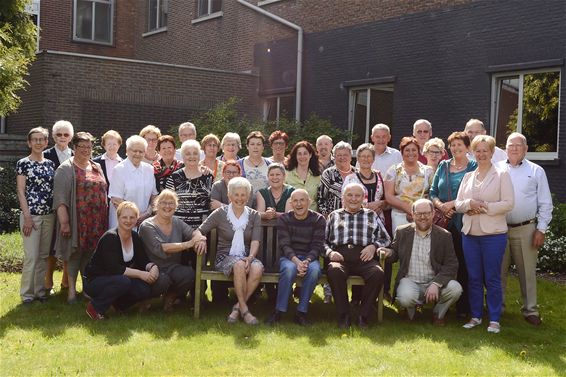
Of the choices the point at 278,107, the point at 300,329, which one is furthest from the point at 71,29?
the point at 300,329

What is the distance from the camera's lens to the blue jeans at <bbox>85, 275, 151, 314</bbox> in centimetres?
674

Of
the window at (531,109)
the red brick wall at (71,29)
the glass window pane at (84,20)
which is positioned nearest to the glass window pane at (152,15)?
the red brick wall at (71,29)

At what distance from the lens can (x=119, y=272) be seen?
6816 millimetres

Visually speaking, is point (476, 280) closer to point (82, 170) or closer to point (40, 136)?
point (82, 170)

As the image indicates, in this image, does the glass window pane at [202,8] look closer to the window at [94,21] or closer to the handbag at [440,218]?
the window at [94,21]

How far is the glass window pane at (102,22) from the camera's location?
75.6 ft

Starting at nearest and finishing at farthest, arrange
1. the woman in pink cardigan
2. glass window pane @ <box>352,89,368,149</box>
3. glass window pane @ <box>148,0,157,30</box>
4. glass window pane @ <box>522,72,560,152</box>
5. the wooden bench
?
the woman in pink cardigan, the wooden bench, glass window pane @ <box>522,72,560,152</box>, glass window pane @ <box>352,89,368,149</box>, glass window pane @ <box>148,0,157,30</box>

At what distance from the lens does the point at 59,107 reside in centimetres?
1578

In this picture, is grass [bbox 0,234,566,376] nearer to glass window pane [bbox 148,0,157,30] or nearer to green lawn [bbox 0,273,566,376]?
green lawn [bbox 0,273,566,376]

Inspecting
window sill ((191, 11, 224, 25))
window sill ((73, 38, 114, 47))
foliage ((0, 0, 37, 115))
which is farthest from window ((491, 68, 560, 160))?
window sill ((73, 38, 114, 47))

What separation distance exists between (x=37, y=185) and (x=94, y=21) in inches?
666

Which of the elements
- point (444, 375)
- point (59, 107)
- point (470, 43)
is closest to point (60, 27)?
point (59, 107)

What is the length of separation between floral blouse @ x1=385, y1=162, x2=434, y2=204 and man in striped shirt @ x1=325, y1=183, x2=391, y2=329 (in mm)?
518

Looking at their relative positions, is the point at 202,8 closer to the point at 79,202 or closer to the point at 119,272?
the point at 79,202
